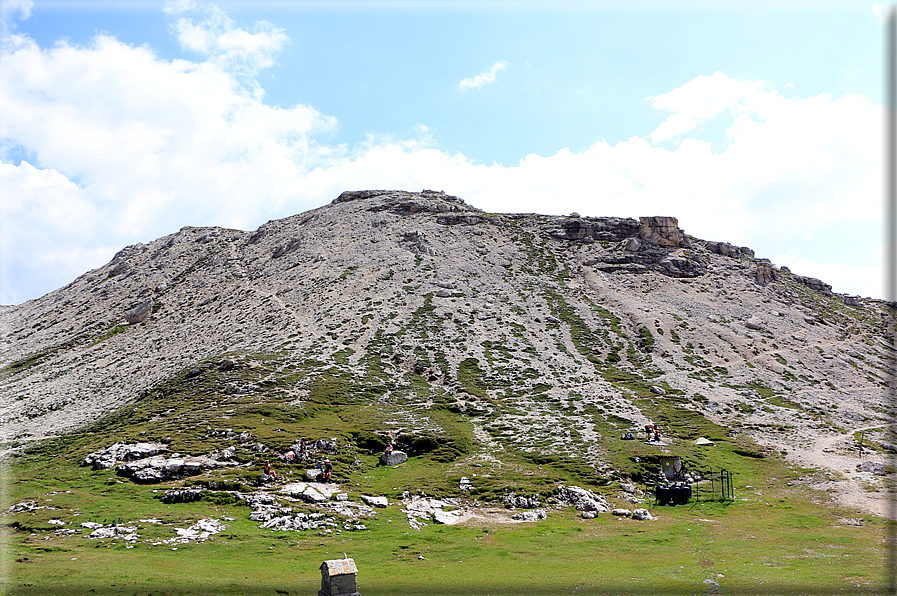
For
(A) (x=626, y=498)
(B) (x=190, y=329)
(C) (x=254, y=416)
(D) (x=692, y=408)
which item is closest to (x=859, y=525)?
(A) (x=626, y=498)

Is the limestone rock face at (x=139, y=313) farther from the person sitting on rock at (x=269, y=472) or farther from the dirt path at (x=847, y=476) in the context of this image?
the dirt path at (x=847, y=476)

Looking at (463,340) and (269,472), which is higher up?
(463,340)

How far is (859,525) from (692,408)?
38.1 metres

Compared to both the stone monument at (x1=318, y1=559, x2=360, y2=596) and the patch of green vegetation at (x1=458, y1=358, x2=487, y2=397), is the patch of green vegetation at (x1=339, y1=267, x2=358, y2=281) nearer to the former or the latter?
the patch of green vegetation at (x1=458, y1=358, x2=487, y2=397)

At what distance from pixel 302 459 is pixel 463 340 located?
45.7 metres

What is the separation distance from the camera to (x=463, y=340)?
8944 cm

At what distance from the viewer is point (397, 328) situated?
297 feet

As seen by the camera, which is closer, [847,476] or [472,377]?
[847,476]

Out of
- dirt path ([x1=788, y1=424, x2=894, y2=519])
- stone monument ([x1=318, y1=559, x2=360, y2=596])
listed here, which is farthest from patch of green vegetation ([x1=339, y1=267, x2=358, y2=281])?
stone monument ([x1=318, y1=559, x2=360, y2=596])

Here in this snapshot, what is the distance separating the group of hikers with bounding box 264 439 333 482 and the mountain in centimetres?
741

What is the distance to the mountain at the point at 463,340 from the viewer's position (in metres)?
63.4

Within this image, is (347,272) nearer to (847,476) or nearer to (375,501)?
(375,501)

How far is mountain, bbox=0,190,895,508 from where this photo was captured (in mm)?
63375

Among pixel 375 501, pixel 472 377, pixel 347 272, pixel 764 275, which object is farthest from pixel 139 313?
pixel 764 275
